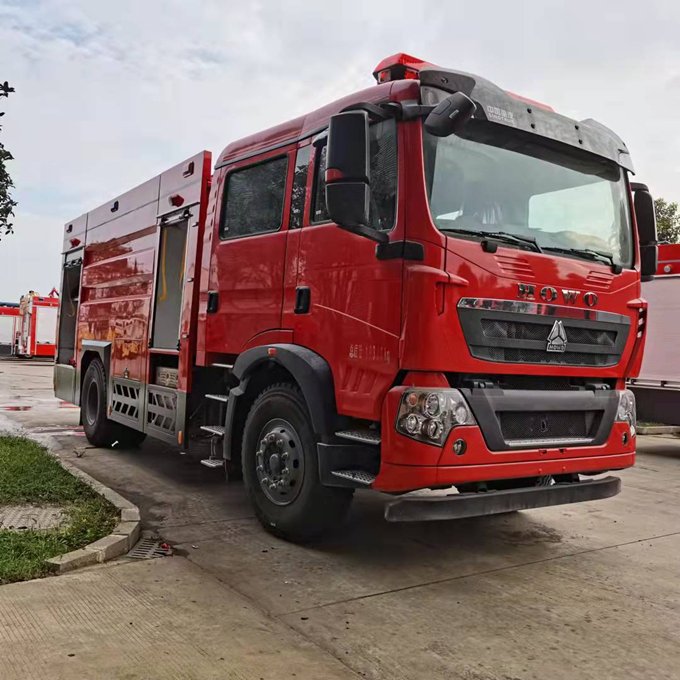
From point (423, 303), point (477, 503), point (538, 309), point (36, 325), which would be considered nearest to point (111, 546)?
point (477, 503)

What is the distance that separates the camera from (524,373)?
14.5 ft

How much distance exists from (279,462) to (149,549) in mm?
1050

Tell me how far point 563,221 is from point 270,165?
2.25m

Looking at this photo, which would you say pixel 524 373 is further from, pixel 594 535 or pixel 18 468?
pixel 18 468

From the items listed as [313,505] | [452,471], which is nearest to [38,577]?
[313,505]

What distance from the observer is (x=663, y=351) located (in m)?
10.6

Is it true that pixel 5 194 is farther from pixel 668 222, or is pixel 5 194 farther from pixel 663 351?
pixel 668 222

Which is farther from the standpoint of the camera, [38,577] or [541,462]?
[541,462]

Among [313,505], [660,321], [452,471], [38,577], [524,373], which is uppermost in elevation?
[660,321]

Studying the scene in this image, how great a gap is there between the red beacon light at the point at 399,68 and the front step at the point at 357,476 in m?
2.51

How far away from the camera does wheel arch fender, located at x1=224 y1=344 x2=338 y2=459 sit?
4.54 meters

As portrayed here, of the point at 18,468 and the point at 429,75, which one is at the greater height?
the point at 429,75

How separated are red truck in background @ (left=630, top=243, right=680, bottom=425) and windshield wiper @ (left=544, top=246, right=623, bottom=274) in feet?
20.1

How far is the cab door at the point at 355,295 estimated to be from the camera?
4238 mm
